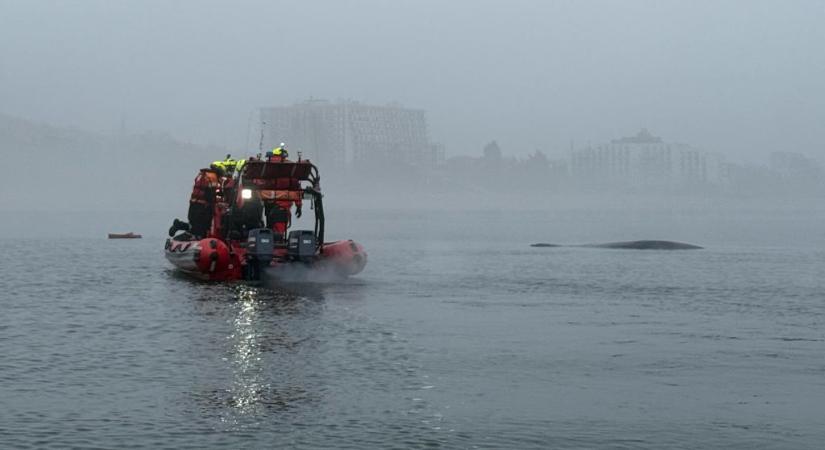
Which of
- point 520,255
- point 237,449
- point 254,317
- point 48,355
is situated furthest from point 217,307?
point 520,255

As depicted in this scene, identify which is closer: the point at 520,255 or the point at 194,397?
the point at 194,397

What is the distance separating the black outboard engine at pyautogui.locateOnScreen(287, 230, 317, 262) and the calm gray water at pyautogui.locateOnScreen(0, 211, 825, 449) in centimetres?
105

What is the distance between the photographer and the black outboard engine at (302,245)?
35812mm

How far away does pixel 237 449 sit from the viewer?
43.3 feet

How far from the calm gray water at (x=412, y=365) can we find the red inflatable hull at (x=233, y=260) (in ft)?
2.43

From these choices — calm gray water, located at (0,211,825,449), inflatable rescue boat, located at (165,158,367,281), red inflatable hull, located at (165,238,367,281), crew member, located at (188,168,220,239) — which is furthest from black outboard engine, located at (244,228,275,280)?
crew member, located at (188,168,220,239)

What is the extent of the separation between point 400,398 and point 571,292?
20725 millimetres

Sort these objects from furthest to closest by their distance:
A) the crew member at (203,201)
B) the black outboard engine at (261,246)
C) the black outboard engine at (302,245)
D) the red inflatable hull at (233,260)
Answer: the crew member at (203,201), the red inflatable hull at (233,260), the black outboard engine at (302,245), the black outboard engine at (261,246)

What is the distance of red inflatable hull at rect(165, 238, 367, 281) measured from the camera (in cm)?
3625

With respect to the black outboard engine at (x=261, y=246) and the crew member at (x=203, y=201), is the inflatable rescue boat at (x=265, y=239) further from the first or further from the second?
the crew member at (x=203, y=201)

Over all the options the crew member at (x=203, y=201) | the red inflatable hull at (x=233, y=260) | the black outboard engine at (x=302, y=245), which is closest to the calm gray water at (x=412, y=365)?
the red inflatable hull at (x=233, y=260)

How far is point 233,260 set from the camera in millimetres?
36531

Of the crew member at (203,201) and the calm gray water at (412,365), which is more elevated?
the crew member at (203,201)

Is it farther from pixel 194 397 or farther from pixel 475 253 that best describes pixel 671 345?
pixel 475 253
